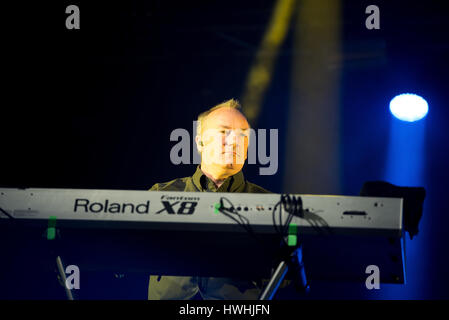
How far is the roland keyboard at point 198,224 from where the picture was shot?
4.66 ft

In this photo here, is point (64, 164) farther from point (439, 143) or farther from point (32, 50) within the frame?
point (439, 143)

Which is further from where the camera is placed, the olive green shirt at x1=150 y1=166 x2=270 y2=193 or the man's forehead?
the man's forehead

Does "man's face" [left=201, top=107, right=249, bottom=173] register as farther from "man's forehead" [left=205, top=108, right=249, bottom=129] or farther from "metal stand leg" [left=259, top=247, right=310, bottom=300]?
"metal stand leg" [left=259, top=247, right=310, bottom=300]

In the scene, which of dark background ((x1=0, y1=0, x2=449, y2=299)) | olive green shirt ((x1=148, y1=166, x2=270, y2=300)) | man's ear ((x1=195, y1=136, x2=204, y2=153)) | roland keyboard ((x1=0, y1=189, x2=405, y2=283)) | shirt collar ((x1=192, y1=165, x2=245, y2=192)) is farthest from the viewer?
dark background ((x1=0, y1=0, x2=449, y2=299))

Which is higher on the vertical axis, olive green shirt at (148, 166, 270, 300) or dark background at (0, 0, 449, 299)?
dark background at (0, 0, 449, 299)

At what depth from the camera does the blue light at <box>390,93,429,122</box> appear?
3.30m

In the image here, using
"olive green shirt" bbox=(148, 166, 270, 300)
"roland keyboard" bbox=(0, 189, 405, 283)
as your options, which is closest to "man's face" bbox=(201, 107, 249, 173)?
"olive green shirt" bbox=(148, 166, 270, 300)

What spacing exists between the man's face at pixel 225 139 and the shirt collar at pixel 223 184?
0.04 m

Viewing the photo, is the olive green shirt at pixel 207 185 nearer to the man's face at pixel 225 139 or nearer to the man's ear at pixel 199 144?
the man's face at pixel 225 139

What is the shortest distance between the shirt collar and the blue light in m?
1.55

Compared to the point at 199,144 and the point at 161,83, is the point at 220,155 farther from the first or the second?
the point at 161,83

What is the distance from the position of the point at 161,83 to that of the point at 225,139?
58.6 inches
